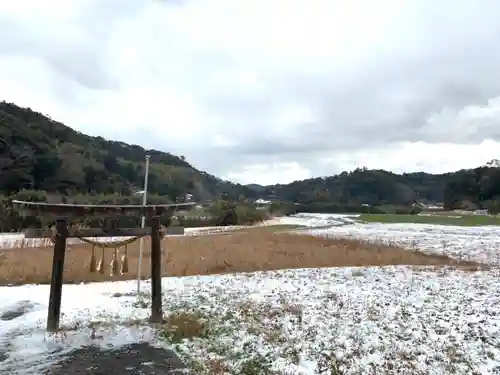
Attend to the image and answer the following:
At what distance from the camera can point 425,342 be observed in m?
7.46

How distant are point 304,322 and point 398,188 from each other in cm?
11635

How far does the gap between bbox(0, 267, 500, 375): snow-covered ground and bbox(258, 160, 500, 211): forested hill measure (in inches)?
2726

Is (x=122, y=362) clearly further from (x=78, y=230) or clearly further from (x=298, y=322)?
(x=298, y=322)

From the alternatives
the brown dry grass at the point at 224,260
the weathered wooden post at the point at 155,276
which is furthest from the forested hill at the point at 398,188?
the weathered wooden post at the point at 155,276

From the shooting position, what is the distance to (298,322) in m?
8.41

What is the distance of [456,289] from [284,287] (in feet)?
12.6

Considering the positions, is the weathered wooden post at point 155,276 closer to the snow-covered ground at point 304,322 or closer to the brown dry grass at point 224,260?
the snow-covered ground at point 304,322

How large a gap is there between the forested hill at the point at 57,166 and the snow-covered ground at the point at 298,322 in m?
45.1

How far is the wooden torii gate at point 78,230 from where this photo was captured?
26.7 feet

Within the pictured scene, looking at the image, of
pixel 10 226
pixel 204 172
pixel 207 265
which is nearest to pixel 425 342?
pixel 207 265

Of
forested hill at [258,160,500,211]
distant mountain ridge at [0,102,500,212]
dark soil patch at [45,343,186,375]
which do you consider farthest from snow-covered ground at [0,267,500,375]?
forested hill at [258,160,500,211]

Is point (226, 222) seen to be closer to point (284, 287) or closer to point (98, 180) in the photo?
point (98, 180)

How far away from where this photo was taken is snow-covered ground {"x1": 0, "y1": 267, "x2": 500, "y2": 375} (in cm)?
691

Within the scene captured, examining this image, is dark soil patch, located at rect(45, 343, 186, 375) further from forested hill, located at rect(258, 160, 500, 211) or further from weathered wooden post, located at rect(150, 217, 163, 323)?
forested hill, located at rect(258, 160, 500, 211)
